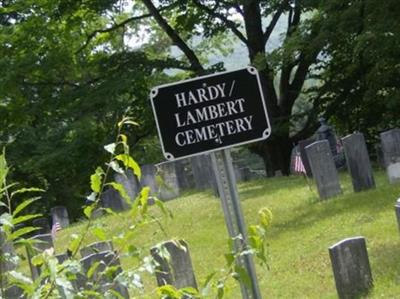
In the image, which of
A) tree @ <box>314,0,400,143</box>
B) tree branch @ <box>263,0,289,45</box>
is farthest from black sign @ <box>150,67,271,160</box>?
tree branch @ <box>263,0,289,45</box>

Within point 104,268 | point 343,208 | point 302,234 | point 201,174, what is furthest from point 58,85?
point 104,268

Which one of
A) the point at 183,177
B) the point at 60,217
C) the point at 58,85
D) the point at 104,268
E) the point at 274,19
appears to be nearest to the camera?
the point at 104,268

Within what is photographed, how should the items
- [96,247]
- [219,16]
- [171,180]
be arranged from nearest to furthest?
[96,247] → [171,180] → [219,16]

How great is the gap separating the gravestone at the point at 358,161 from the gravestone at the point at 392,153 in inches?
28.3

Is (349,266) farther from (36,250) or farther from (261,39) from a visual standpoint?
(261,39)

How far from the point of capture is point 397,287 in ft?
20.4

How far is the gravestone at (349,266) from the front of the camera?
6090 mm

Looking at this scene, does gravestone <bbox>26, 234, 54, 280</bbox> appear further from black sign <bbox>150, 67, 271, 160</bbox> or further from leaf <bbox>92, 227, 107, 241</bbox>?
black sign <bbox>150, 67, 271, 160</bbox>

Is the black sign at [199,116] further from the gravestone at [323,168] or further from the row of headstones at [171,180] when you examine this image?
the row of headstones at [171,180]

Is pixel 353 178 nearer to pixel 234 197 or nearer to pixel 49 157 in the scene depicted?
pixel 234 197

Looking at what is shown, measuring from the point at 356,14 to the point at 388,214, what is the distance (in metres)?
9.89

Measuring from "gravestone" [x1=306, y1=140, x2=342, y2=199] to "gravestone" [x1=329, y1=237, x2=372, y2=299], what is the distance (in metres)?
5.65

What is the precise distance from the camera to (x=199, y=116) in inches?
193

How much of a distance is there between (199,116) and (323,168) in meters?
7.21
